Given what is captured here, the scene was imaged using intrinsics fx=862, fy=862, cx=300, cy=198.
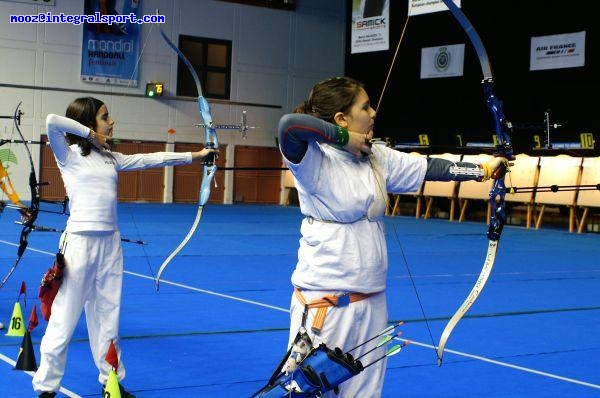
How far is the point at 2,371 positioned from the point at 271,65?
21.2 metres

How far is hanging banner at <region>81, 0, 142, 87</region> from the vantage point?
2256cm

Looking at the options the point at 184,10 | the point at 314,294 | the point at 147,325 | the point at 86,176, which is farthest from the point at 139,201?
the point at 314,294

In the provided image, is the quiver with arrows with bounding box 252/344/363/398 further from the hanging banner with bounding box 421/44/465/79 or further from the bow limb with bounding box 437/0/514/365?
the hanging banner with bounding box 421/44/465/79

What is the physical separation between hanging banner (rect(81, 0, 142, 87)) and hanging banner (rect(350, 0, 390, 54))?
6414 mm

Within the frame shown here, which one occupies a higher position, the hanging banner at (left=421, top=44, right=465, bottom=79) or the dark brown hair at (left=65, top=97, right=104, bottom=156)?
the hanging banner at (left=421, top=44, right=465, bottom=79)

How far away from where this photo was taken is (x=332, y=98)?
9.83 ft

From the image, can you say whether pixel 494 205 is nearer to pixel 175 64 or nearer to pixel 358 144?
pixel 358 144

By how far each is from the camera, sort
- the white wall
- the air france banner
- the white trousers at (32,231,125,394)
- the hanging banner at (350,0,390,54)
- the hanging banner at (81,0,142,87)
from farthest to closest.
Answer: the hanging banner at (81,0,142,87) < the white wall < the hanging banner at (350,0,390,54) < the air france banner < the white trousers at (32,231,125,394)

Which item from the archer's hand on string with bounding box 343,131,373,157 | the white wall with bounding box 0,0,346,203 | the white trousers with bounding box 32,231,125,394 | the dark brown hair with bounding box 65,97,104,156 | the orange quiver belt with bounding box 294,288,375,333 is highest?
the white wall with bounding box 0,0,346,203

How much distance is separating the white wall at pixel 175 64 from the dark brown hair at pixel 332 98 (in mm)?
17929

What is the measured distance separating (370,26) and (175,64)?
6.44 m

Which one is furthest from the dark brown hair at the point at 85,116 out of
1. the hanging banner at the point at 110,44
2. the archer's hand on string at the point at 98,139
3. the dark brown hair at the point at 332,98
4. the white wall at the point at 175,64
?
the hanging banner at the point at 110,44

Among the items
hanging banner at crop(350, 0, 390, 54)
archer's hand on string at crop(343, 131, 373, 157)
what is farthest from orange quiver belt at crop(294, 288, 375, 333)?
hanging banner at crop(350, 0, 390, 54)

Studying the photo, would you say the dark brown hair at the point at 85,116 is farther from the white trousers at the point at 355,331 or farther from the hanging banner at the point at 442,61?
the hanging banner at the point at 442,61
